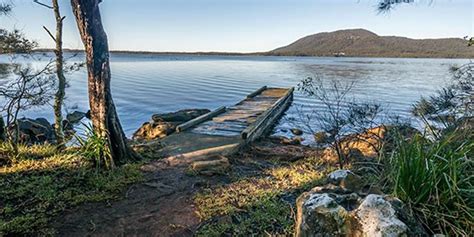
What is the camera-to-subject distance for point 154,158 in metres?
6.55

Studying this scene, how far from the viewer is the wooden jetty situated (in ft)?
23.2

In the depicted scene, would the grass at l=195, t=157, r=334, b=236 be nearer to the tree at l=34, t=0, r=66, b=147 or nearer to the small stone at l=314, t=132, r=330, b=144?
the small stone at l=314, t=132, r=330, b=144

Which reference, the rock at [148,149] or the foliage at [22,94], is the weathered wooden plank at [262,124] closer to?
the rock at [148,149]

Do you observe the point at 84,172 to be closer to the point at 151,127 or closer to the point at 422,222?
the point at 422,222

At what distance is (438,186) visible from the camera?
8.34 feet

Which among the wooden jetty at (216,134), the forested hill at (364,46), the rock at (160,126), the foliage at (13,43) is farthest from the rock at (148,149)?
the forested hill at (364,46)

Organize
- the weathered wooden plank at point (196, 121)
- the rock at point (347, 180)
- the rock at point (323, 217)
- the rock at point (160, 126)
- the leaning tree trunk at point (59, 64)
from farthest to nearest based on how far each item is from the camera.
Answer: the rock at point (160, 126) → the weathered wooden plank at point (196, 121) → the leaning tree trunk at point (59, 64) → the rock at point (347, 180) → the rock at point (323, 217)

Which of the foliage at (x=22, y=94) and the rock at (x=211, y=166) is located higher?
the foliage at (x=22, y=94)

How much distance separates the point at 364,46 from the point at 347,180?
115 metres

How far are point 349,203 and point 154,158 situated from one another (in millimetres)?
4862

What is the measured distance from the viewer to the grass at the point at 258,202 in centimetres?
380

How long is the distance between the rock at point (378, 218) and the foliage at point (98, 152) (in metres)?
4.56

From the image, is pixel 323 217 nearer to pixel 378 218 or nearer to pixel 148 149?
pixel 378 218

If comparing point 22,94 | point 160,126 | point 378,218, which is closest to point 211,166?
point 22,94
